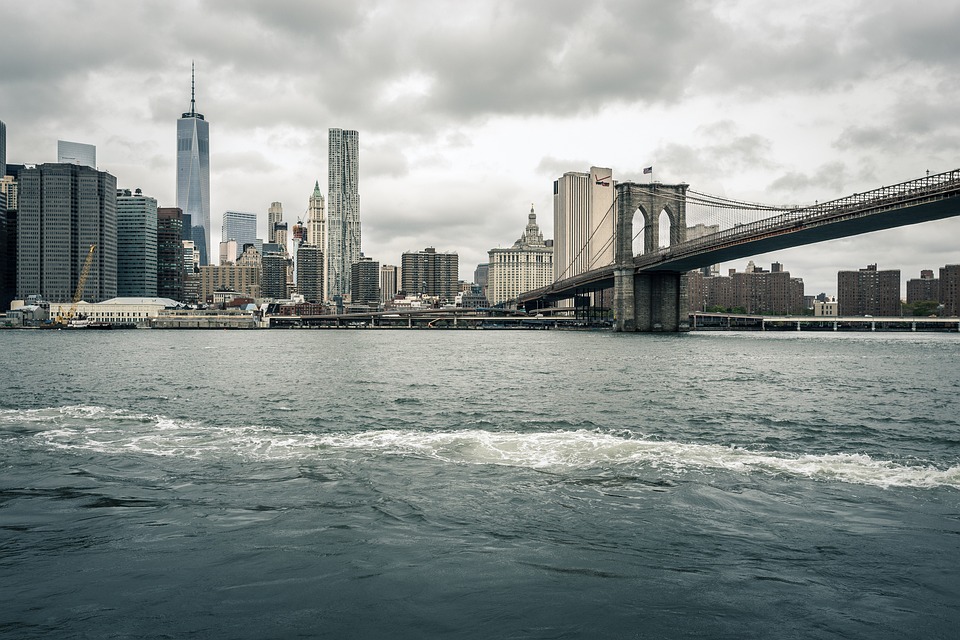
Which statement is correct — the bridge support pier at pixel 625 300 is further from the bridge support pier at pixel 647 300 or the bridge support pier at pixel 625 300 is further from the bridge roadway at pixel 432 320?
the bridge roadway at pixel 432 320

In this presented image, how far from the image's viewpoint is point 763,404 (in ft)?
79.7

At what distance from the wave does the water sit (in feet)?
0.34

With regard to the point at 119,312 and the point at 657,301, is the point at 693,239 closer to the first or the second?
the point at 657,301

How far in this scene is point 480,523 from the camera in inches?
395

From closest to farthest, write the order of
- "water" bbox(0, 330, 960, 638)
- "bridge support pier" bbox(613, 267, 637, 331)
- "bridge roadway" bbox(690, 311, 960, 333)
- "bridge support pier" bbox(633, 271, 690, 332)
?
"water" bbox(0, 330, 960, 638) < "bridge support pier" bbox(613, 267, 637, 331) < "bridge support pier" bbox(633, 271, 690, 332) < "bridge roadway" bbox(690, 311, 960, 333)

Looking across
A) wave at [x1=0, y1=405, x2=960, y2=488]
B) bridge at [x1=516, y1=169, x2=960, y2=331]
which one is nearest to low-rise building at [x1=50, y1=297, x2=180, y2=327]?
bridge at [x1=516, y1=169, x2=960, y2=331]

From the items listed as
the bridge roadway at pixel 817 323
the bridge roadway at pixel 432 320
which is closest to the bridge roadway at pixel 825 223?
the bridge roadway at pixel 432 320

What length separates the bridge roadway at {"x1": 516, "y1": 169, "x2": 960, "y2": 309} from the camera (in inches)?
2309

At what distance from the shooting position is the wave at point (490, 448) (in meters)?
13.6

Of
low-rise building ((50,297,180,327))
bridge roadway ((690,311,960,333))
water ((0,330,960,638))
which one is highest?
low-rise building ((50,297,180,327))

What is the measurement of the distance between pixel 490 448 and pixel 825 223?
63244mm

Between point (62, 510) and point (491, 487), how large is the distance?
292 inches

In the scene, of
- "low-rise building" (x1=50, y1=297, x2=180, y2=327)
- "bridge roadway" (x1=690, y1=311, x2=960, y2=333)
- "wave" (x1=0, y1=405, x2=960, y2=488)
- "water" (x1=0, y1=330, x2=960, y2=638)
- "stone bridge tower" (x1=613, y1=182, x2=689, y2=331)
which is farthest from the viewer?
"low-rise building" (x1=50, y1=297, x2=180, y2=327)

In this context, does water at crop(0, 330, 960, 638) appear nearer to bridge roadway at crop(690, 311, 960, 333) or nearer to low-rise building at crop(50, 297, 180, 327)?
bridge roadway at crop(690, 311, 960, 333)
